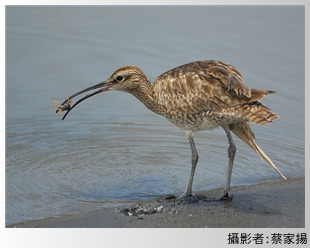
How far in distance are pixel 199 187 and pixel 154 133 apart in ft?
6.35

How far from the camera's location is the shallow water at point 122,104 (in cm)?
851

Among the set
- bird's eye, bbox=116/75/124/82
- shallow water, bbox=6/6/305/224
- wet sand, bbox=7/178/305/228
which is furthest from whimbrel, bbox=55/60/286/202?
shallow water, bbox=6/6/305/224

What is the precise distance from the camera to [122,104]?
439 inches

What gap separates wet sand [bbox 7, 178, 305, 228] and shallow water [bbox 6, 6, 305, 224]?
1.38ft

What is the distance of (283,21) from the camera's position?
527 inches

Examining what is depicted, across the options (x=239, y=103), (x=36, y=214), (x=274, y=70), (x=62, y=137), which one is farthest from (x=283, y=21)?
(x=36, y=214)

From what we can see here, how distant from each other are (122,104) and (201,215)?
166 inches

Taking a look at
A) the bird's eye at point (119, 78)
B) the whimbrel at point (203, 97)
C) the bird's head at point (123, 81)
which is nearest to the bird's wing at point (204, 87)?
the whimbrel at point (203, 97)

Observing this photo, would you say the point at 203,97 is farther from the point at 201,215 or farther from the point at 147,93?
the point at 201,215

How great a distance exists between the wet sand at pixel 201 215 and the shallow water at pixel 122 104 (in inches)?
16.6

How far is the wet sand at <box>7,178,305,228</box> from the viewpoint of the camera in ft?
23.3

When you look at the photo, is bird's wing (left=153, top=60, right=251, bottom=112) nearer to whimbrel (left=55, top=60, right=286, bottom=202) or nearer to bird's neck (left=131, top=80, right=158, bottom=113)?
whimbrel (left=55, top=60, right=286, bottom=202)

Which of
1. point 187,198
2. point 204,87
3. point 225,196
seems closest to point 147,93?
point 204,87

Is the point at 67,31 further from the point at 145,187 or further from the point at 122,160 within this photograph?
the point at 145,187
